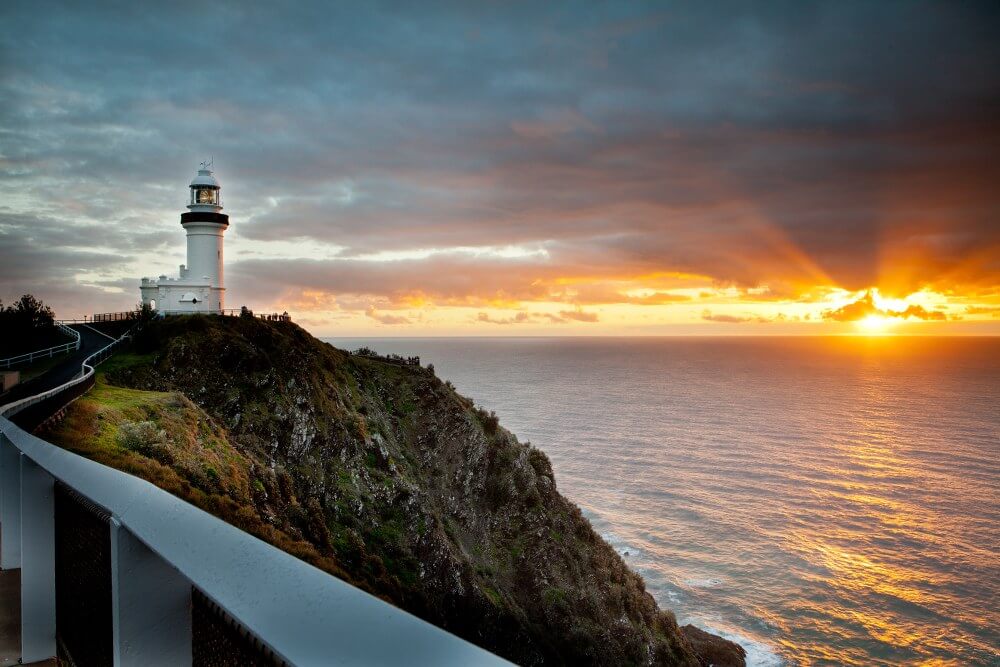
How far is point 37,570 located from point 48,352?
40.1m

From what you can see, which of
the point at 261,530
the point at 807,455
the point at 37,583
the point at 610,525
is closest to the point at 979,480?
the point at 807,455

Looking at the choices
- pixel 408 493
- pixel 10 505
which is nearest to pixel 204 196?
pixel 408 493

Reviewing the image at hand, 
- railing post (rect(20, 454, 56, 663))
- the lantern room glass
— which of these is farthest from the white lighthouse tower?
railing post (rect(20, 454, 56, 663))

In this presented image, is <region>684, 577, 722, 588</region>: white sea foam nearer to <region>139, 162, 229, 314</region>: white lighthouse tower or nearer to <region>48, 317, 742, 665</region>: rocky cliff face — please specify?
<region>48, 317, 742, 665</region>: rocky cliff face

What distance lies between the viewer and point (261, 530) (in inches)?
605

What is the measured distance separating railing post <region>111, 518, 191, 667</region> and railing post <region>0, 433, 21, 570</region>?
23.0 feet

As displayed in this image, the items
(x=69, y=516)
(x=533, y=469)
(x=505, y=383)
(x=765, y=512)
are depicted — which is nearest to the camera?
(x=69, y=516)

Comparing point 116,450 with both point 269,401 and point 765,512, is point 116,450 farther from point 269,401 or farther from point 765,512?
point 765,512

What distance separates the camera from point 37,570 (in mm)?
9500

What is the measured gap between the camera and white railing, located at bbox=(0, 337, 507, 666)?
2277mm

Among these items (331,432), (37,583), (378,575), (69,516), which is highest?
(69,516)

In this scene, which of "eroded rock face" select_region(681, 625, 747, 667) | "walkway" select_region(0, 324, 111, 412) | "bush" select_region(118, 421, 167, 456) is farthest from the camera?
"eroded rock face" select_region(681, 625, 747, 667)

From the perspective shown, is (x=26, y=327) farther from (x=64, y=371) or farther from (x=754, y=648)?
(x=754, y=648)

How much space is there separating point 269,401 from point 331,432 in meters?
4.03
